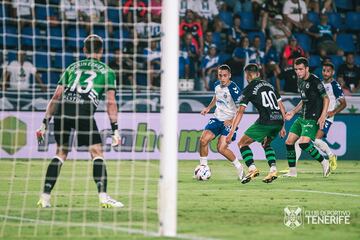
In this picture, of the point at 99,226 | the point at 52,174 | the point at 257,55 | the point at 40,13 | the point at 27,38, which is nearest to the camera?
the point at 99,226

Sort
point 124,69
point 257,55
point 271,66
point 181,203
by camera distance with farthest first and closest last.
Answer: point 271,66 → point 257,55 → point 124,69 → point 181,203

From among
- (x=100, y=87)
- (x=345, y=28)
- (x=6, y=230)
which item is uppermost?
(x=345, y=28)

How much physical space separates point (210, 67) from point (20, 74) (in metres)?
5.00

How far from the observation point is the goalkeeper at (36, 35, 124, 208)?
11.5m

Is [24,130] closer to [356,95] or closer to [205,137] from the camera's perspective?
[205,137]

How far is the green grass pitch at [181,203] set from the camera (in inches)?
378

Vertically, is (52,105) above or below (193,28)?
below

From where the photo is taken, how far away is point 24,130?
62.3 feet

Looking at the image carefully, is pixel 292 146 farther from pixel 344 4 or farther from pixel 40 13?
pixel 344 4

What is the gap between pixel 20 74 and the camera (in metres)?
18.9

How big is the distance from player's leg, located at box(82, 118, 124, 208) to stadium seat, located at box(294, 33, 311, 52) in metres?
13.2

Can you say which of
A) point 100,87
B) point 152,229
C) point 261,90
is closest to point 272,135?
point 261,90

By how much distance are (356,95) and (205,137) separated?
19.5ft

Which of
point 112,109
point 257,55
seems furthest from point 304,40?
point 112,109
